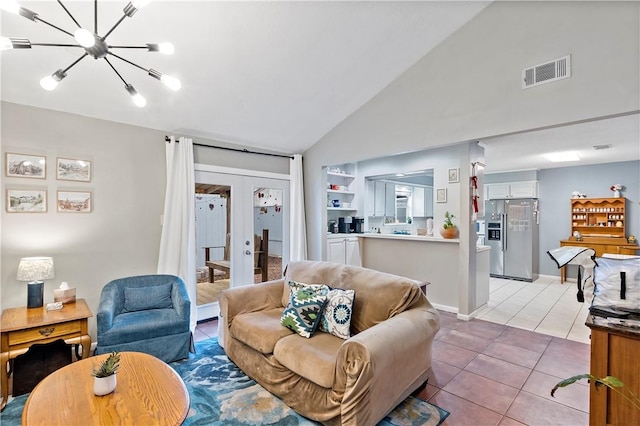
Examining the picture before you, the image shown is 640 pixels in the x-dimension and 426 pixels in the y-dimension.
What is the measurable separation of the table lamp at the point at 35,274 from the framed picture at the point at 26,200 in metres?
0.48

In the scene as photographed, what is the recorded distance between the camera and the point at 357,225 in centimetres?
562

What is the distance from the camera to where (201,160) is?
409cm

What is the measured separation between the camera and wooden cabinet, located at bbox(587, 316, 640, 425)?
1566 mm

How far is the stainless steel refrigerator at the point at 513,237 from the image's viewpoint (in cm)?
622

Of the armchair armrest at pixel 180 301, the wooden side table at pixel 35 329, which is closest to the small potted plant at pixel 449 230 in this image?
the armchair armrest at pixel 180 301

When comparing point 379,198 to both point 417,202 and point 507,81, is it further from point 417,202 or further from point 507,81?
point 507,81

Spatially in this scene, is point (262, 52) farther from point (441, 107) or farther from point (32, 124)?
point (32, 124)

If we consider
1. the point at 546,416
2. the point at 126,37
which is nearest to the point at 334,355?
the point at 546,416

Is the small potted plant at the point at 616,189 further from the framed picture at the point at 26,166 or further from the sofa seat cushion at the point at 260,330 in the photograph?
the framed picture at the point at 26,166

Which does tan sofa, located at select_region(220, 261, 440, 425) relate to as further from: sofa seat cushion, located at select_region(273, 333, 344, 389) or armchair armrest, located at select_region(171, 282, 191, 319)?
armchair armrest, located at select_region(171, 282, 191, 319)

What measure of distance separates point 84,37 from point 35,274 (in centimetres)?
216

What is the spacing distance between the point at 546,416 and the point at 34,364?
407cm

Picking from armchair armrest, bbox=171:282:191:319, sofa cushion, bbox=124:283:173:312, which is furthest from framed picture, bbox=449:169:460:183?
sofa cushion, bbox=124:283:173:312

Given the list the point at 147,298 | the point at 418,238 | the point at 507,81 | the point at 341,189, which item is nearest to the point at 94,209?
the point at 147,298
